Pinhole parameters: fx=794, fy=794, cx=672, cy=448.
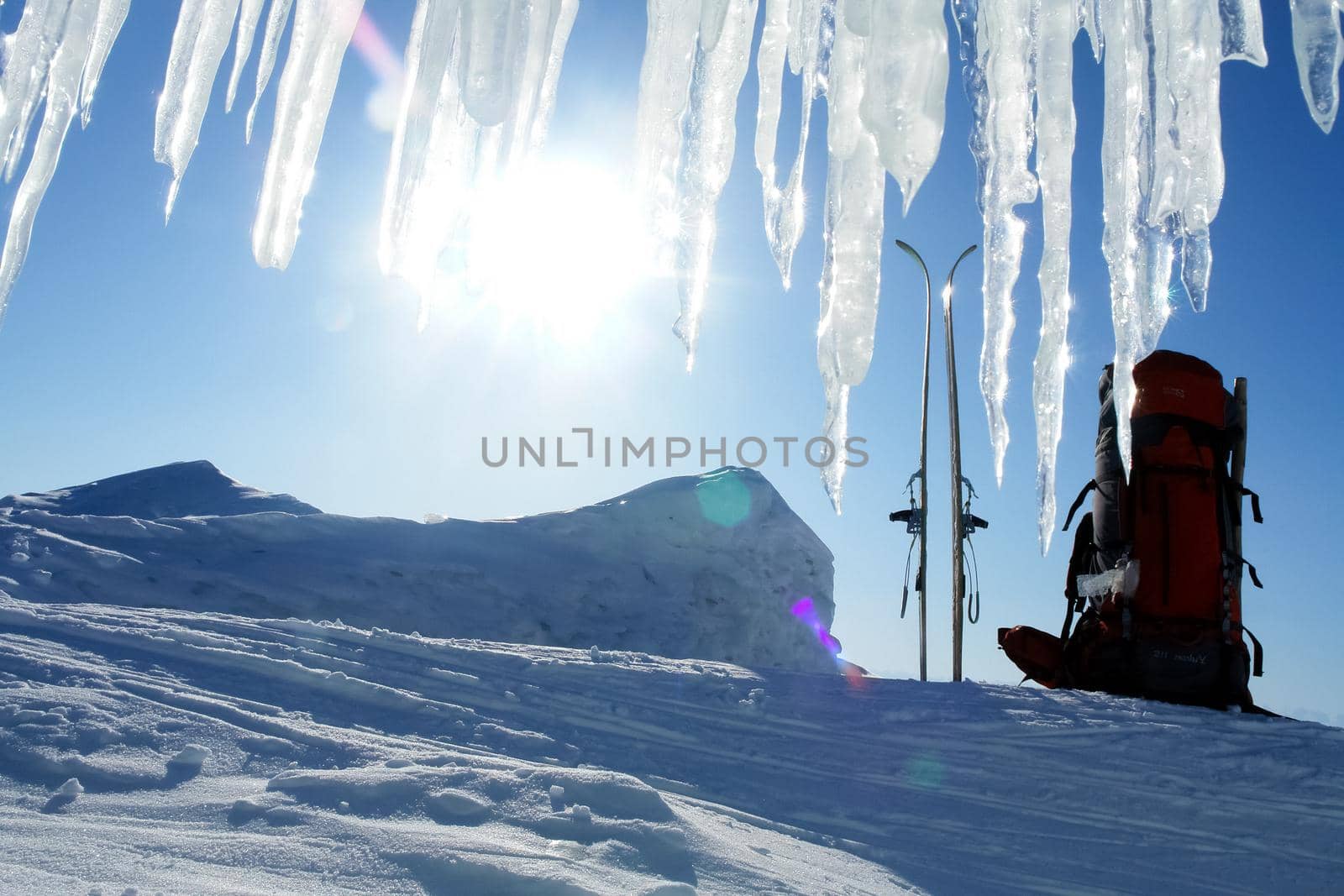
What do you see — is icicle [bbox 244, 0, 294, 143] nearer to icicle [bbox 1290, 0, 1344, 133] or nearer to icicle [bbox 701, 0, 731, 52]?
icicle [bbox 701, 0, 731, 52]

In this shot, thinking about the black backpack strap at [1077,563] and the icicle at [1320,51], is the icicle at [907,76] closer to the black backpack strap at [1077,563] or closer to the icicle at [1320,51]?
the icicle at [1320,51]

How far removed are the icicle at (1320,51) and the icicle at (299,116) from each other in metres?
1.92

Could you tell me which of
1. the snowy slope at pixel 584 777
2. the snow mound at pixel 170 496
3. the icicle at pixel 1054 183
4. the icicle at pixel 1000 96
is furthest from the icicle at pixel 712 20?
the snow mound at pixel 170 496

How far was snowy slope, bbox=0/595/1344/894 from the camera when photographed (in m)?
1.47

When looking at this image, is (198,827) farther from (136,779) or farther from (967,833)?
(967,833)

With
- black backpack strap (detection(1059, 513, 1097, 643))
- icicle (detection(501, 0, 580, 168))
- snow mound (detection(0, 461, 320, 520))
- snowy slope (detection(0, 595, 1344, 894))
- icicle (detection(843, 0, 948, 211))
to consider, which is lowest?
snowy slope (detection(0, 595, 1344, 894))

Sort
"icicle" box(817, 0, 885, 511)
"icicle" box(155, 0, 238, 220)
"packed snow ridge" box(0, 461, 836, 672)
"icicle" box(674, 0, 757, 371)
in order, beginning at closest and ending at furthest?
"icicle" box(817, 0, 885, 511) < "icicle" box(674, 0, 757, 371) < "icicle" box(155, 0, 238, 220) < "packed snow ridge" box(0, 461, 836, 672)

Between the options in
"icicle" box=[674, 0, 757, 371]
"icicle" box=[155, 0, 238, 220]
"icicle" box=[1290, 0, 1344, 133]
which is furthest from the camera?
"icicle" box=[155, 0, 238, 220]

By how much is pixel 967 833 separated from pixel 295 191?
251 centimetres

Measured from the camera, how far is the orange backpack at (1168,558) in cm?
315

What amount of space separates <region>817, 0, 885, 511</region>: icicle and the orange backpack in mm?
1900

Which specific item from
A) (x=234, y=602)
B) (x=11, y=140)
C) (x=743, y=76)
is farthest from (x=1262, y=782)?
(x=234, y=602)

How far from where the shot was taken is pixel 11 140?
1.94 meters

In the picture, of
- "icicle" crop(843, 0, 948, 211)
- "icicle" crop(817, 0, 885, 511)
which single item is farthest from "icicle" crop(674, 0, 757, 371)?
"icicle" crop(843, 0, 948, 211)
